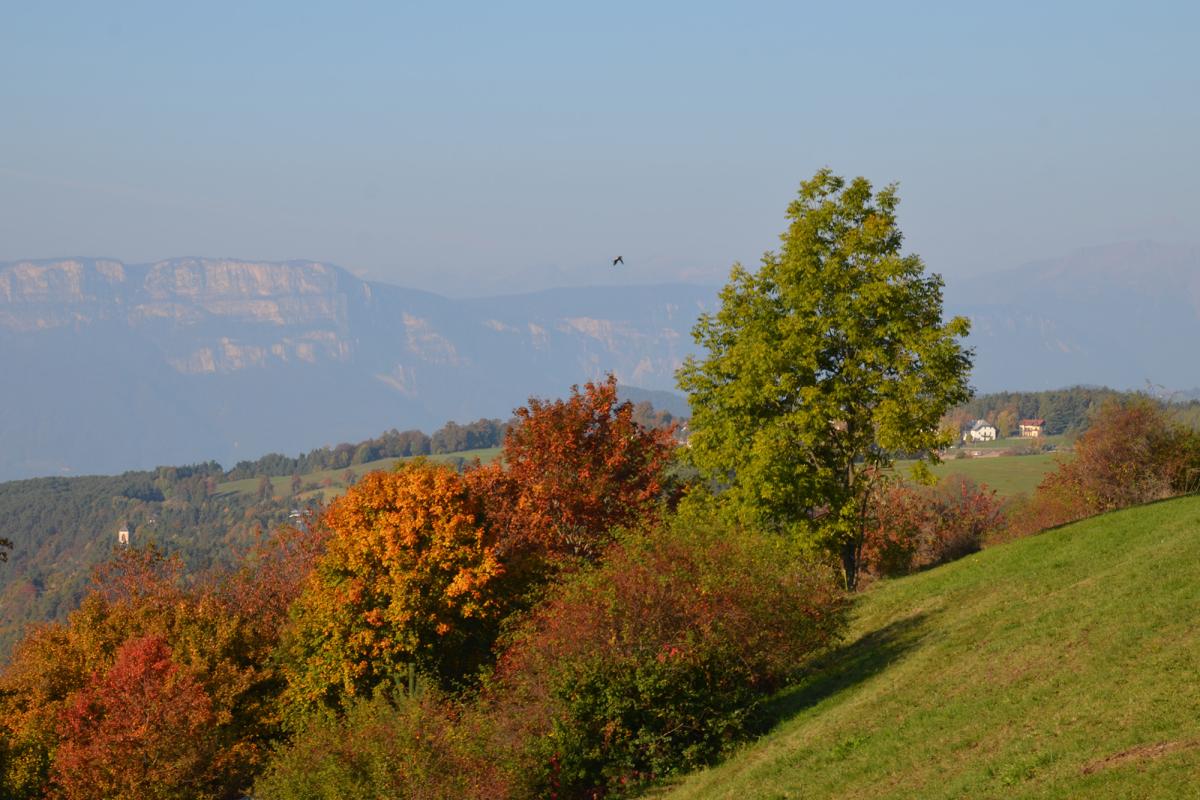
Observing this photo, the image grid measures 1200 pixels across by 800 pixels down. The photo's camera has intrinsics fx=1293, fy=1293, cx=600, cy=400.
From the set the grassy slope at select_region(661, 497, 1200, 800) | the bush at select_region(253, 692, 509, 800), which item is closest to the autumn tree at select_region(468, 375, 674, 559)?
the grassy slope at select_region(661, 497, 1200, 800)

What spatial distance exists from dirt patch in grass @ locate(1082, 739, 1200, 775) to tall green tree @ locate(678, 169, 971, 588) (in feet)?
91.0

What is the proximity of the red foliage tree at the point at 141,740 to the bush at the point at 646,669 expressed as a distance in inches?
706

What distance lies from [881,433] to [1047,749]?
2694 cm

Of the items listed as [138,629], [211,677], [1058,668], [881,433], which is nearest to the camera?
[1058,668]

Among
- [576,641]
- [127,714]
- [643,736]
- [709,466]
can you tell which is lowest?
[127,714]

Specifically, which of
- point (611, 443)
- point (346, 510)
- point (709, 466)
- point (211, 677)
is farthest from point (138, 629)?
point (709, 466)

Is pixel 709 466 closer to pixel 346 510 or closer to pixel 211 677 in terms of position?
pixel 346 510

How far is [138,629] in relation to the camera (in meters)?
57.2

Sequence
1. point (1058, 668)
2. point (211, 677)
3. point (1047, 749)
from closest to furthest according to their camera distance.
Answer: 1. point (1047, 749)
2. point (1058, 668)
3. point (211, 677)

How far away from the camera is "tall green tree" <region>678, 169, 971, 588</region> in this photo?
48750 millimetres

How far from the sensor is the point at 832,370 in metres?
51.4

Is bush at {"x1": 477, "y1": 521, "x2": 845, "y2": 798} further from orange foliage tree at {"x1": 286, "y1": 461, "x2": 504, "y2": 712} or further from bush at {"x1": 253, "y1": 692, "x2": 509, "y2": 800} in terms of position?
orange foliage tree at {"x1": 286, "y1": 461, "x2": 504, "y2": 712}

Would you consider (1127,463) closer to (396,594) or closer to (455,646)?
(455,646)

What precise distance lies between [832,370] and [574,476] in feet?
42.7
